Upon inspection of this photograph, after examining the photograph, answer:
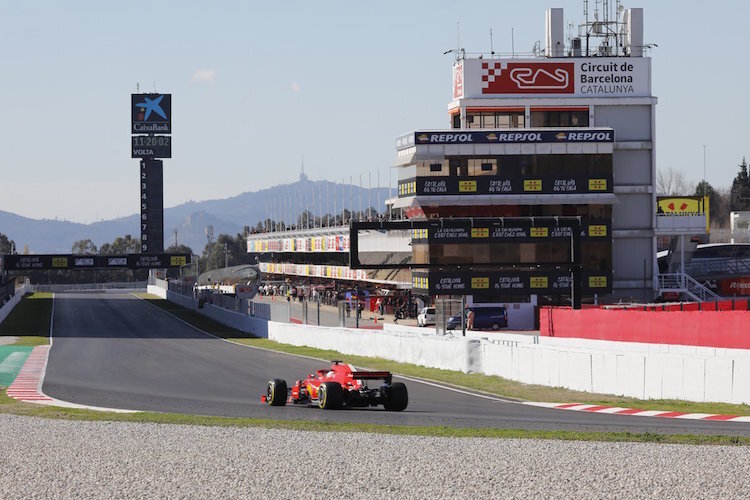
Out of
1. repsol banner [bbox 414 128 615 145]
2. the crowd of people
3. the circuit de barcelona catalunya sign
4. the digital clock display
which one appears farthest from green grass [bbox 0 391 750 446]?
the digital clock display

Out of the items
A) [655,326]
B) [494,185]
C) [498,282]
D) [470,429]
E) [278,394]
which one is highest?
[494,185]

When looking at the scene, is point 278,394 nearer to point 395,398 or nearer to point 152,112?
point 395,398

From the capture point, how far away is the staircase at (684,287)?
77119 millimetres

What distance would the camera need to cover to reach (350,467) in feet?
56.6

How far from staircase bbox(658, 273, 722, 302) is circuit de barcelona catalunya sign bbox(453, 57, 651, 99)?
12690mm

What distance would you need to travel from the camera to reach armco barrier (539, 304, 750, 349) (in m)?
37.8

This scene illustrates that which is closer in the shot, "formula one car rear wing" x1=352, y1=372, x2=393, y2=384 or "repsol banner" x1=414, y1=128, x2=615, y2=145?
"formula one car rear wing" x1=352, y1=372, x2=393, y2=384

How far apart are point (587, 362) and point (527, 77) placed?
4409 cm

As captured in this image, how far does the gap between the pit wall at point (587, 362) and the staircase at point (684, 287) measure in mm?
29130

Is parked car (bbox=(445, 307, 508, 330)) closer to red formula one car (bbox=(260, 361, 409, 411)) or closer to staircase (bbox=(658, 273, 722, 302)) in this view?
staircase (bbox=(658, 273, 722, 302))

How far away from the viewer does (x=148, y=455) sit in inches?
725

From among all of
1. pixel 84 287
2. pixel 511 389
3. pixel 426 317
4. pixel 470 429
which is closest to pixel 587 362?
pixel 511 389

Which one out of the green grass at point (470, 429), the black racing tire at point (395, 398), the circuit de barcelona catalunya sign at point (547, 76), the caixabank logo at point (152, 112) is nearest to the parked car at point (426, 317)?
the circuit de barcelona catalunya sign at point (547, 76)

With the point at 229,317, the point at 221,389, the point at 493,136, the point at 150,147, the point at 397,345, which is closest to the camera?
the point at 221,389
